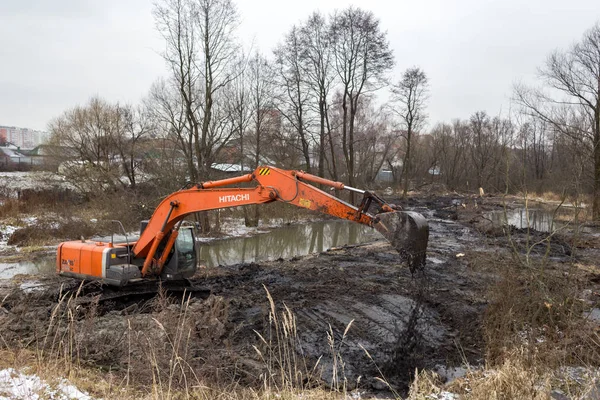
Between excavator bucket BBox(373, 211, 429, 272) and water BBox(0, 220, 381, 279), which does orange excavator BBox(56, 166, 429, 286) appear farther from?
water BBox(0, 220, 381, 279)

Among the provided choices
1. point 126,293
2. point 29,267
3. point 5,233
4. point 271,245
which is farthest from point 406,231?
point 5,233

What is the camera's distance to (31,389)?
4.12m

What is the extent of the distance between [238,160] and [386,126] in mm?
34983

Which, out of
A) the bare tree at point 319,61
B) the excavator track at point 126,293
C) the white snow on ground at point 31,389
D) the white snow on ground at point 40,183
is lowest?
the excavator track at point 126,293

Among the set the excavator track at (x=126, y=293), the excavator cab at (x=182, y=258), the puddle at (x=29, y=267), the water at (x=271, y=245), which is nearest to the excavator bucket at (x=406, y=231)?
the excavator track at (x=126, y=293)

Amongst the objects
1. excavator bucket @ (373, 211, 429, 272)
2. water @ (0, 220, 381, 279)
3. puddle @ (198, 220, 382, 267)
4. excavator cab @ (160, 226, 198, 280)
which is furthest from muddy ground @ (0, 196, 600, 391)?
puddle @ (198, 220, 382, 267)

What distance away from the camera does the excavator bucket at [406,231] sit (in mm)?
6461

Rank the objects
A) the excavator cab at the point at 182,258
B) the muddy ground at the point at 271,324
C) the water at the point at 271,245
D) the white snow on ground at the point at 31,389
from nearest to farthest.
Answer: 1. the white snow on ground at the point at 31,389
2. the muddy ground at the point at 271,324
3. the excavator cab at the point at 182,258
4. the water at the point at 271,245

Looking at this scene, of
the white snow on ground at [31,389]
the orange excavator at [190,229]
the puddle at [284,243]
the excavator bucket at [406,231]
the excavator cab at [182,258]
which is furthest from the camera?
the puddle at [284,243]

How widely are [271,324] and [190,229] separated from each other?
3.22m

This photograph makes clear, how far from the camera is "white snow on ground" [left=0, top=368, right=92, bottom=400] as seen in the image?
406cm

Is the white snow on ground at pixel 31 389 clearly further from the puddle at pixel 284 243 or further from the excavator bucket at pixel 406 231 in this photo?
the puddle at pixel 284 243

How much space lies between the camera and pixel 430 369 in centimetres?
624

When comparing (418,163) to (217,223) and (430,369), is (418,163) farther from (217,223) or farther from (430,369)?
(430,369)
